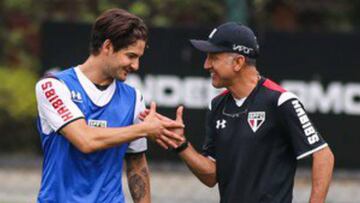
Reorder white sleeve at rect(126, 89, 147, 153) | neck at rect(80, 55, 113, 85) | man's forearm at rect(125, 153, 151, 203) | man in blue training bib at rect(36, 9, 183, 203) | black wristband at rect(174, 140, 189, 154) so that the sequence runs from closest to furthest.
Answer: man in blue training bib at rect(36, 9, 183, 203)
neck at rect(80, 55, 113, 85)
white sleeve at rect(126, 89, 147, 153)
black wristband at rect(174, 140, 189, 154)
man's forearm at rect(125, 153, 151, 203)

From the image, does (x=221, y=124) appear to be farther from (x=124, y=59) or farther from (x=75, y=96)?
(x=75, y=96)

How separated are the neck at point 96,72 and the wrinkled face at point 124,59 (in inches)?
2.6

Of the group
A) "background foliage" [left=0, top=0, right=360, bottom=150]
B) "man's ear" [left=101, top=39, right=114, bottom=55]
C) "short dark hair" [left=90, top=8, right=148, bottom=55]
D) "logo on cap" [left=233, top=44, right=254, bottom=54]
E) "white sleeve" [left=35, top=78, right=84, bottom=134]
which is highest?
"short dark hair" [left=90, top=8, right=148, bottom=55]

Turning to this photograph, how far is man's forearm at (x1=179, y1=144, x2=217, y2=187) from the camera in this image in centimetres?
678

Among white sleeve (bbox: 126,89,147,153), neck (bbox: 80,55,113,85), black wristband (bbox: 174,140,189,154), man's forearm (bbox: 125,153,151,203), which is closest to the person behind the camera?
neck (bbox: 80,55,113,85)

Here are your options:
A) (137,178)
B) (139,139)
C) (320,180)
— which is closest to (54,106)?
(139,139)

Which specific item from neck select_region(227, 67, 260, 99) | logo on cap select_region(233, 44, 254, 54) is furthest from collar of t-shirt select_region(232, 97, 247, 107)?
logo on cap select_region(233, 44, 254, 54)

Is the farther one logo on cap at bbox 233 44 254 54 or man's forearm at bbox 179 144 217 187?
man's forearm at bbox 179 144 217 187

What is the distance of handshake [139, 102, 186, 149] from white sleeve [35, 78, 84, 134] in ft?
1.32

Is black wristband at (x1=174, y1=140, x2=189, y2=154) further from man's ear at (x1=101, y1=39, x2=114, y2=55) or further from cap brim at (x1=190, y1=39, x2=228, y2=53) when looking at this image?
man's ear at (x1=101, y1=39, x2=114, y2=55)

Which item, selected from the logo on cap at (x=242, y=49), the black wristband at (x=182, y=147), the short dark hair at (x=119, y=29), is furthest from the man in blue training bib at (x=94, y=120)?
the logo on cap at (x=242, y=49)

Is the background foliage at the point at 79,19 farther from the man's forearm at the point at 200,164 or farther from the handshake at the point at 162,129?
the handshake at the point at 162,129

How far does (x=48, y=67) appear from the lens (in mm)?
16078

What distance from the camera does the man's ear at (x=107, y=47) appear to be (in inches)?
250
